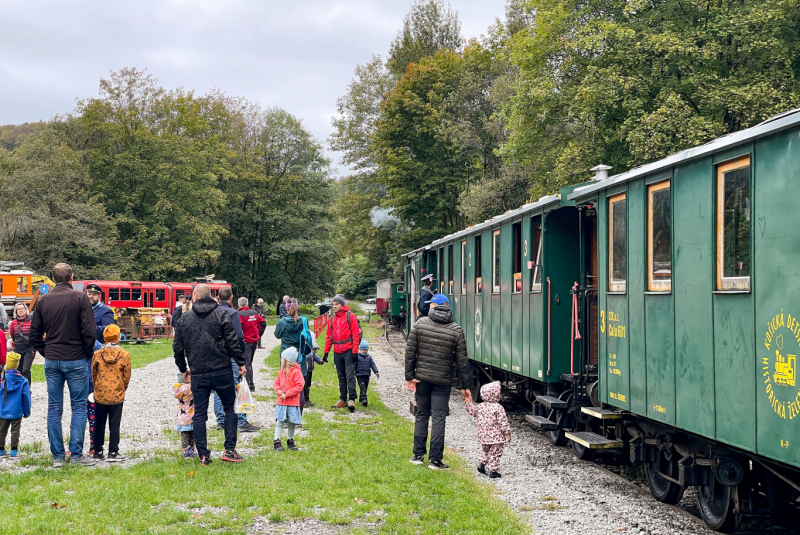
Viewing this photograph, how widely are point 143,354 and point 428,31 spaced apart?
2886 centimetres

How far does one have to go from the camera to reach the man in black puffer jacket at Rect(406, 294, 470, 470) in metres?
8.70

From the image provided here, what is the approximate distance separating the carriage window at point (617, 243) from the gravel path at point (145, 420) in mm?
4841

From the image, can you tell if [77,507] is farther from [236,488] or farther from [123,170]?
[123,170]

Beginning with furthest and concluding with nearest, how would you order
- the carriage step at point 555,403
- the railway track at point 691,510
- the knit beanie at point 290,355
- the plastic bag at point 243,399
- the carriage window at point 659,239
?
the carriage step at point 555,403 < the knit beanie at point 290,355 < the plastic bag at point 243,399 < the carriage window at point 659,239 < the railway track at point 691,510

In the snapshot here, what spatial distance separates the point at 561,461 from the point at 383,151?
108 feet

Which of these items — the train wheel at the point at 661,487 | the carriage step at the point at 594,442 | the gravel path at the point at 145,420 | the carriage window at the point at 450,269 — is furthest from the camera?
the carriage window at the point at 450,269

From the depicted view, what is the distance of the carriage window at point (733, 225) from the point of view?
19.1ft

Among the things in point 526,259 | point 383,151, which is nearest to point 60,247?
point 383,151

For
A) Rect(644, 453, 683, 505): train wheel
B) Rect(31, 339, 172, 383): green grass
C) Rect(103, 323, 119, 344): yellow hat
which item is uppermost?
Rect(103, 323, 119, 344): yellow hat

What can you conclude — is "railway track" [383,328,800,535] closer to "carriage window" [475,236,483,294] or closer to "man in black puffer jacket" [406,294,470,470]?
"man in black puffer jacket" [406,294,470,470]

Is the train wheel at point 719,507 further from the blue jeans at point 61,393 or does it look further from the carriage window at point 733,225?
the blue jeans at point 61,393

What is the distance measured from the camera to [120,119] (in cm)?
4788

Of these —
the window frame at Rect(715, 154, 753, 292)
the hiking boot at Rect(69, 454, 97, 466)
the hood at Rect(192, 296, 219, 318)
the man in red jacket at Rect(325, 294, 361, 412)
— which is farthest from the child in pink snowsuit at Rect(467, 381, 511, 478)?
the man in red jacket at Rect(325, 294, 361, 412)

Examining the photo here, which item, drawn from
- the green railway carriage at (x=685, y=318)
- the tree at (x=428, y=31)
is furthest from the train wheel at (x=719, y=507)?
the tree at (x=428, y=31)
